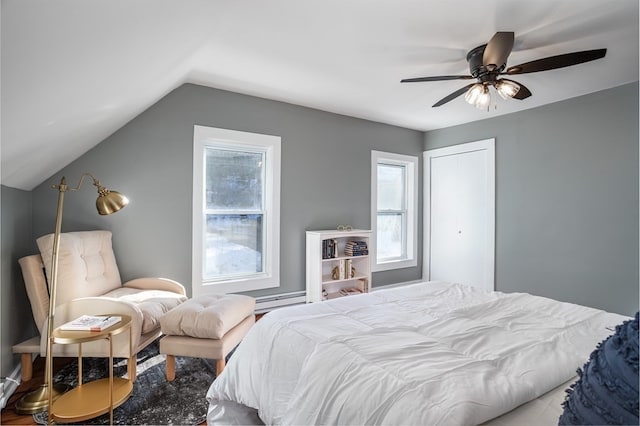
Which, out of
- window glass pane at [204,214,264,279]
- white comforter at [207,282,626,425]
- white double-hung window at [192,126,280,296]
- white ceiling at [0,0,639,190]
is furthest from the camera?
window glass pane at [204,214,264,279]

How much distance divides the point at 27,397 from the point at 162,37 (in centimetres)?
236

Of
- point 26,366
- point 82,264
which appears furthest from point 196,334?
point 26,366

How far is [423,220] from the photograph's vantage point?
16.6 ft

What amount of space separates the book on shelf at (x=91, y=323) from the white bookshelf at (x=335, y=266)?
2111 millimetres

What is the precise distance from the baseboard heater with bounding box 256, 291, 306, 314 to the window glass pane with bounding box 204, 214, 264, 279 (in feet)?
1.14

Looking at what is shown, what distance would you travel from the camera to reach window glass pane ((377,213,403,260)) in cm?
478

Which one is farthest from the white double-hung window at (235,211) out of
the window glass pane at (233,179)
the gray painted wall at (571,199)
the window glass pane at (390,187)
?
the gray painted wall at (571,199)

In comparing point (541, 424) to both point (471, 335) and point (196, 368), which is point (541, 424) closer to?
point (471, 335)

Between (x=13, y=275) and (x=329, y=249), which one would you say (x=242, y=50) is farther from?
(x=13, y=275)

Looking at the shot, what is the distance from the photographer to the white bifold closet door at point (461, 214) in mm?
4242

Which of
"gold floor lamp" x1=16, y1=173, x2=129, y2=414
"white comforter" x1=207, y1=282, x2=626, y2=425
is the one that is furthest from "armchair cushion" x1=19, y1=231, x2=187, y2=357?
"white comforter" x1=207, y1=282, x2=626, y2=425

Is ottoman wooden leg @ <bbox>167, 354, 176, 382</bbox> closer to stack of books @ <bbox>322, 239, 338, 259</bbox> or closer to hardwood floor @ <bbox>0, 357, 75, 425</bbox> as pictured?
hardwood floor @ <bbox>0, 357, 75, 425</bbox>

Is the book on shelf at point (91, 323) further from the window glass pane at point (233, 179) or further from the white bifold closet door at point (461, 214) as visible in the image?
the white bifold closet door at point (461, 214)

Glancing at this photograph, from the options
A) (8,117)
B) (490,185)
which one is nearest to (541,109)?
(490,185)
